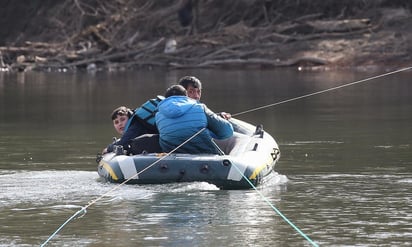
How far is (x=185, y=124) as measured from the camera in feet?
48.7

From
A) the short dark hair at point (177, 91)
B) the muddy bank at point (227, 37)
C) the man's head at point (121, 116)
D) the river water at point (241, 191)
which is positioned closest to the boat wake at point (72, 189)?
A: the river water at point (241, 191)

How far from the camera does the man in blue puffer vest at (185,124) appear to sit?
14820 millimetres

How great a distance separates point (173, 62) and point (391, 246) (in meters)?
39.8

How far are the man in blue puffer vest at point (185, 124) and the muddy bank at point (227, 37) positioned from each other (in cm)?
3128

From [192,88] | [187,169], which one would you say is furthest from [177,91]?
[187,169]

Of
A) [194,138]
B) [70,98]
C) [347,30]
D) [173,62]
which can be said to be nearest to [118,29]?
[173,62]

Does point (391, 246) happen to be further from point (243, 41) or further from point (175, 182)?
point (243, 41)

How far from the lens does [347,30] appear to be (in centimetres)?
4844

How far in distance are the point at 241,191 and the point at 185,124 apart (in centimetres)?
121

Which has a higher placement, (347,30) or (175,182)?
(347,30)

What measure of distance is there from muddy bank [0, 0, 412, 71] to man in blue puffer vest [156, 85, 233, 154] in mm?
31284

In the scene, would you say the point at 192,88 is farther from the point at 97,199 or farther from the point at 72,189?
the point at 97,199

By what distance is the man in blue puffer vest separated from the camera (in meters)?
14.8

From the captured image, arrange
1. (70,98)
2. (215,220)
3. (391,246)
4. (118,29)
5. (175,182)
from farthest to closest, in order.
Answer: (118,29)
(70,98)
(175,182)
(215,220)
(391,246)
